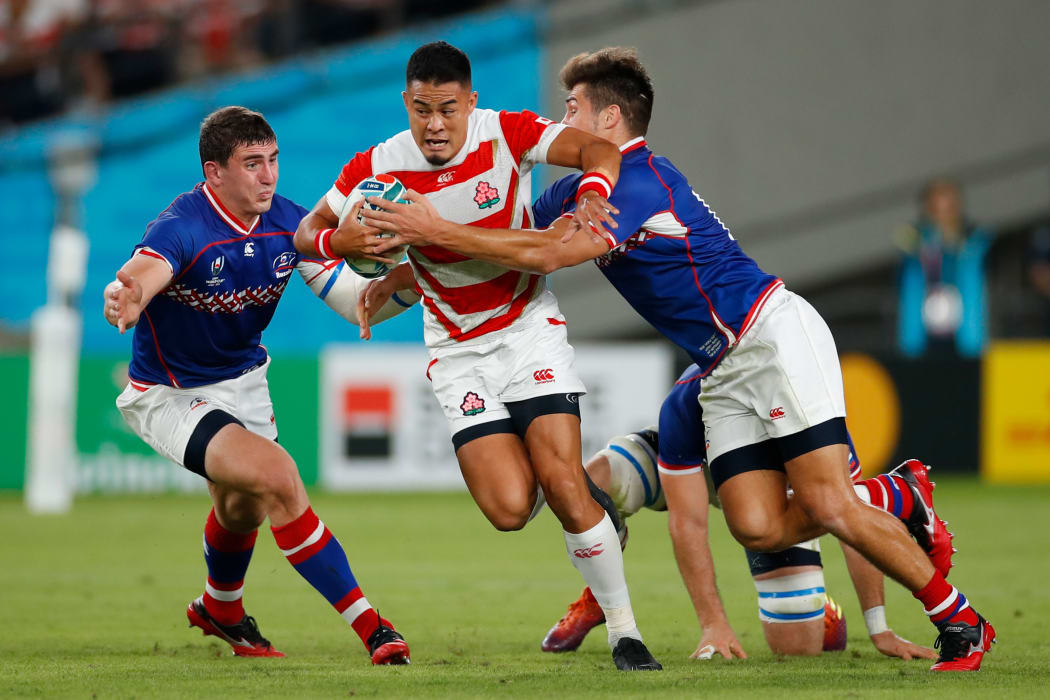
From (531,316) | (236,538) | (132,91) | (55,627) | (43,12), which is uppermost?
(43,12)

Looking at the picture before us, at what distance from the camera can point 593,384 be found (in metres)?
13.4

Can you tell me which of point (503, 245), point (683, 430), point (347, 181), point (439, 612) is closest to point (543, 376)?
point (503, 245)

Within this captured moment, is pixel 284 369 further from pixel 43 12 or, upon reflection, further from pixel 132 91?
pixel 43 12

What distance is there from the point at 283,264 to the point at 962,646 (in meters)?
3.18

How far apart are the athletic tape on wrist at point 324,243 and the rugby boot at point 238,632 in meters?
1.63

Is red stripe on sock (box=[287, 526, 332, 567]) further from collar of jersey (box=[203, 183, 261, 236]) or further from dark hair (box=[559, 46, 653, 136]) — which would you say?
dark hair (box=[559, 46, 653, 136])

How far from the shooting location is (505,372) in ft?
18.9

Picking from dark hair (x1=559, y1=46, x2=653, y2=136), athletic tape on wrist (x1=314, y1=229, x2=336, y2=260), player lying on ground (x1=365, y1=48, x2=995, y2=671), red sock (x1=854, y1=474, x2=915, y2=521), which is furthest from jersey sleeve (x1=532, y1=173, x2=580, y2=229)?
red sock (x1=854, y1=474, x2=915, y2=521)

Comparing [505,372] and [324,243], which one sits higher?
[324,243]

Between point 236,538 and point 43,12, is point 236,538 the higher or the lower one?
the lower one

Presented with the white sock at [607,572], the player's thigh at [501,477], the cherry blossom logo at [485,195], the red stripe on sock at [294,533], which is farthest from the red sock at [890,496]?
the red stripe on sock at [294,533]

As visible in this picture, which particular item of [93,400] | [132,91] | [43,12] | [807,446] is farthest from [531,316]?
[43,12]

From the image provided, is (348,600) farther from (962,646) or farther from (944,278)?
(944,278)

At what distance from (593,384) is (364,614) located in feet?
25.8
